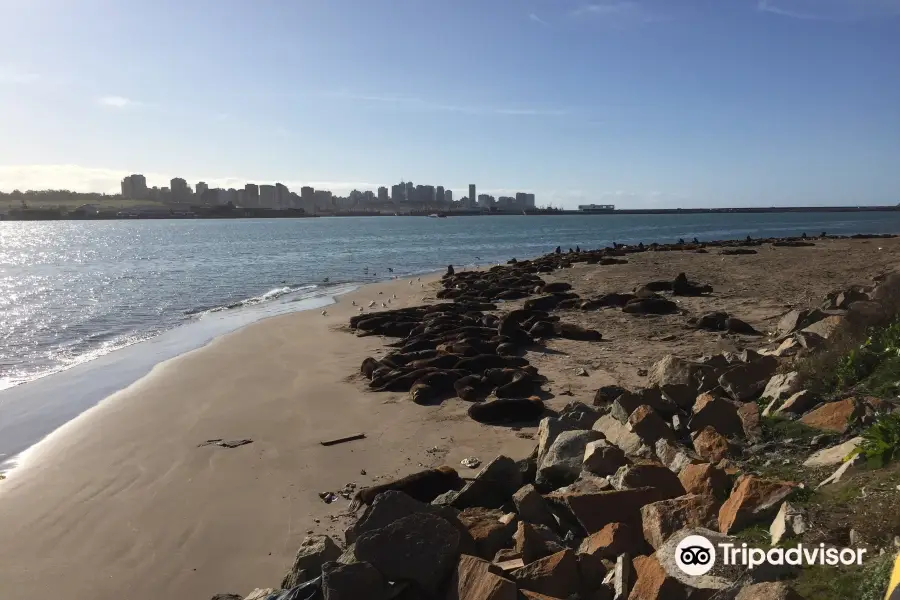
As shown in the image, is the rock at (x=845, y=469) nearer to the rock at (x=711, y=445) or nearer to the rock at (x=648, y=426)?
the rock at (x=711, y=445)

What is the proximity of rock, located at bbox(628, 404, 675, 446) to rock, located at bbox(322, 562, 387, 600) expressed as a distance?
3355 millimetres

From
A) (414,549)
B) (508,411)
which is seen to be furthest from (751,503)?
(508,411)

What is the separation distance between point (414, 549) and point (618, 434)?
3.18m

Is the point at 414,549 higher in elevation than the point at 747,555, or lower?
lower

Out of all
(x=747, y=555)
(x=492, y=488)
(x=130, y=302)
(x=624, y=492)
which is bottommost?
(x=130, y=302)

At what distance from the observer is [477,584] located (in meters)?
4.40

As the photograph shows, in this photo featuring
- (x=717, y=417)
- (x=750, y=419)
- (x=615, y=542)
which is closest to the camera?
(x=615, y=542)

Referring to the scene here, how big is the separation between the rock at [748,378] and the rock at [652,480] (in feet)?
9.60

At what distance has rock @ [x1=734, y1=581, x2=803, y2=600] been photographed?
3438 millimetres

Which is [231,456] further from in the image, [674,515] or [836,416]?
[836,416]

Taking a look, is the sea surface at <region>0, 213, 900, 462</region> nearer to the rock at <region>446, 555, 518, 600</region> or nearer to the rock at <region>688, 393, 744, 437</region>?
the rock at <region>446, 555, 518, 600</region>

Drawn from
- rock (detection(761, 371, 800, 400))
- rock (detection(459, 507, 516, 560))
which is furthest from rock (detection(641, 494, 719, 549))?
rock (detection(761, 371, 800, 400))

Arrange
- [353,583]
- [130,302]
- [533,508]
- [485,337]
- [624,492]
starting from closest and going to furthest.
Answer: [353,583] < [624,492] < [533,508] < [485,337] < [130,302]

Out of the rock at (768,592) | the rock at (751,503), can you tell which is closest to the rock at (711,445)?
the rock at (751,503)
